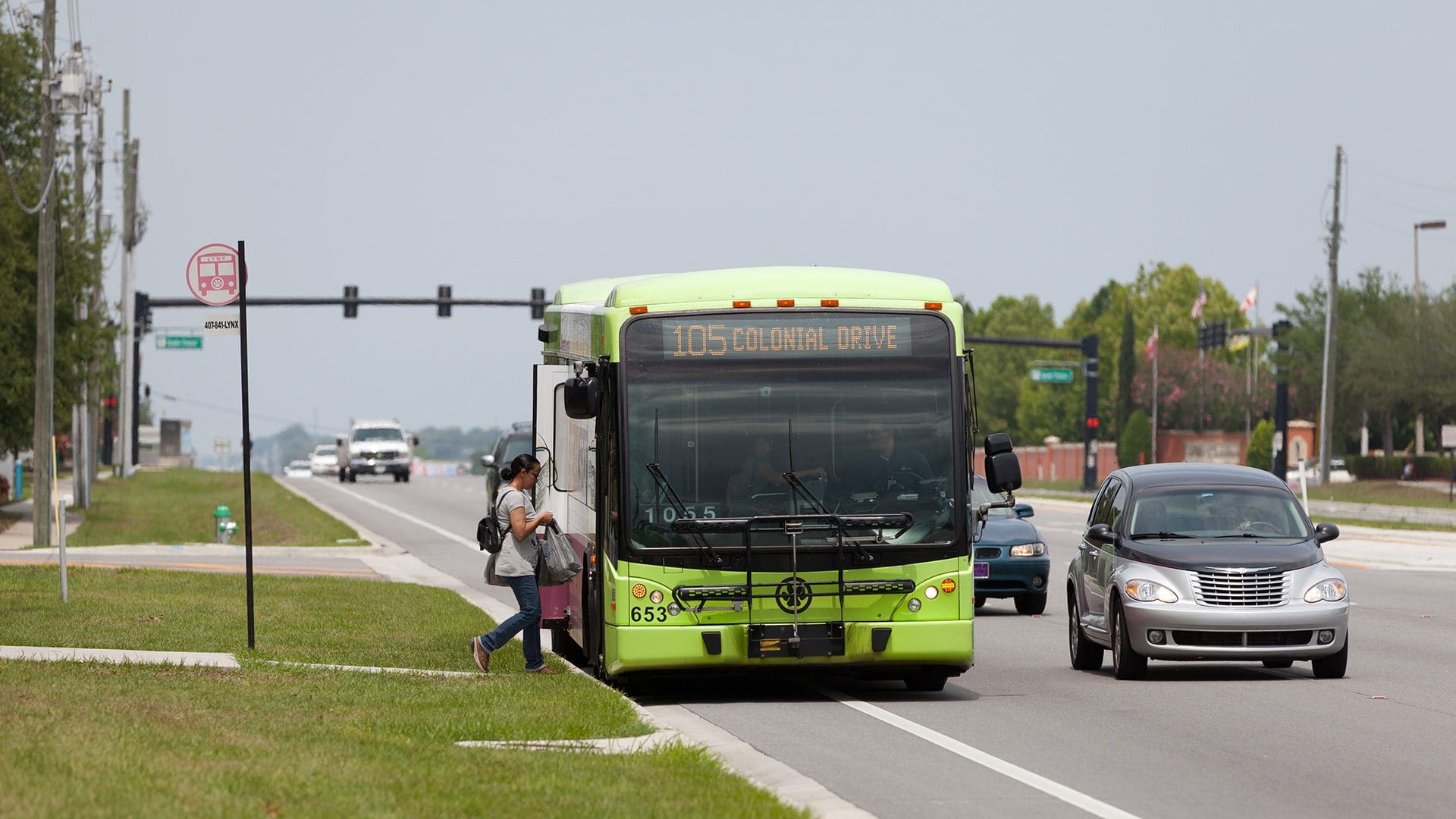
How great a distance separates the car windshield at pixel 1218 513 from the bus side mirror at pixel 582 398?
15.9 feet

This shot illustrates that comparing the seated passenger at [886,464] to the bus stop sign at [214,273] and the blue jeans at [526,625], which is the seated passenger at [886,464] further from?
the bus stop sign at [214,273]

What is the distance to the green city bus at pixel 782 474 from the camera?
13.6 m

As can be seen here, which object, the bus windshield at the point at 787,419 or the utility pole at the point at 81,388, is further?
the utility pole at the point at 81,388

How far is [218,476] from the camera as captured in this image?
83312 mm

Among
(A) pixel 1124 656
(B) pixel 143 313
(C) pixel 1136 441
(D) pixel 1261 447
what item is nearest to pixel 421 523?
(B) pixel 143 313

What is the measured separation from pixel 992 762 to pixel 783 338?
13.0 ft

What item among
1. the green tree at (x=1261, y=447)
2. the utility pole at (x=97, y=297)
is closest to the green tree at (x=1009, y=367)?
the green tree at (x=1261, y=447)

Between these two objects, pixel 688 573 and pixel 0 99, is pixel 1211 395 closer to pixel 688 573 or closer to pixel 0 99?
pixel 0 99

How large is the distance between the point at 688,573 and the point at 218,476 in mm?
72814

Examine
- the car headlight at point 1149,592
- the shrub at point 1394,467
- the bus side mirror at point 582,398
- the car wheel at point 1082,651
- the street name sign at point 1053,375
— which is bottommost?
the shrub at point 1394,467

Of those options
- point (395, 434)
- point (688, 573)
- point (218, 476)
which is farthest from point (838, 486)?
point (218, 476)

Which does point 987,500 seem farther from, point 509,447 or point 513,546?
point 509,447

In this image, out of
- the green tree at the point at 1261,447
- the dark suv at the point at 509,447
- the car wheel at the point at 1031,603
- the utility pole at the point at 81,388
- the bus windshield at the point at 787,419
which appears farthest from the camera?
the green tree at the point at 1261,447

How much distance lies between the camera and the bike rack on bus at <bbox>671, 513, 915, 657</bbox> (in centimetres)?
1353
